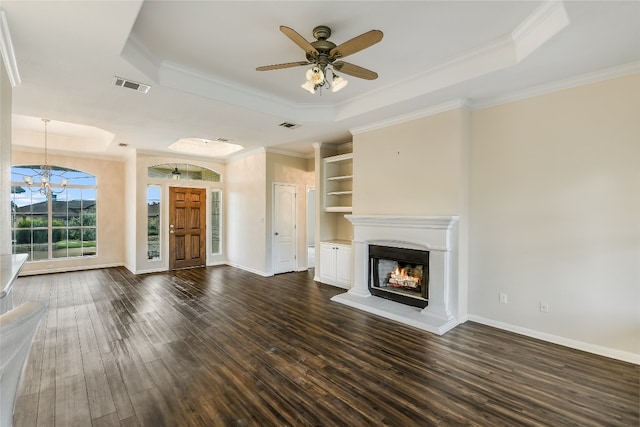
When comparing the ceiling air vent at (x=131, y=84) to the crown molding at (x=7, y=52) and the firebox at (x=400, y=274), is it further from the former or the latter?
the firebox at (x=400, y=274)

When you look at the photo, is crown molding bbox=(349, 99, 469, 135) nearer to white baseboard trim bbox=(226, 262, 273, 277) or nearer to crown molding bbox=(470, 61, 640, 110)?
crown molding bbox=(470, 61, 640, 110)

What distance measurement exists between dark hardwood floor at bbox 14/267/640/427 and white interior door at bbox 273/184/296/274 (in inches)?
102

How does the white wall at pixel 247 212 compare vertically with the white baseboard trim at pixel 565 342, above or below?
above

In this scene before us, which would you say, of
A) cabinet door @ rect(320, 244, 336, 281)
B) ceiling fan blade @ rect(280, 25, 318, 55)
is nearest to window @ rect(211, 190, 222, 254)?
cabinet door @ rect(320, 244, 336, 281)

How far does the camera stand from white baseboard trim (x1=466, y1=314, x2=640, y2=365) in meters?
2.95

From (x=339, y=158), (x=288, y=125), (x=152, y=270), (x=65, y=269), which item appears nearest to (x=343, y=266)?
(x=339, y=158)

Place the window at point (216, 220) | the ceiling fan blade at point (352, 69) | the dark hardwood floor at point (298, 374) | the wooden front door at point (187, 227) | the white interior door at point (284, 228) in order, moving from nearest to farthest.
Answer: the dark hardwood floor at point (298, 374)
the ceiling fan blade at point (352, 69)
the white interior door at point (284, 228)
the wooden front door at point (187, 227)
the window at point (216, 220)

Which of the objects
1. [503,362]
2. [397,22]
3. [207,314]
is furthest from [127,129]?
[503,362]

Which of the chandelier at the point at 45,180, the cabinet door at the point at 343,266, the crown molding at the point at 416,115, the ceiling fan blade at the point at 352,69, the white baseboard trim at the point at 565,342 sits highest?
the crown molding at the point at 416,115

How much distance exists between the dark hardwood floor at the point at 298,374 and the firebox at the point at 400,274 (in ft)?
2.23

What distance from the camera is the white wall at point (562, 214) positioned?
299cm

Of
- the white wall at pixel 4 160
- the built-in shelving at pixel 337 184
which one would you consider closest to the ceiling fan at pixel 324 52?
the white wall at pixel 4 160

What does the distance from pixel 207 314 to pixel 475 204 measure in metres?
4.06

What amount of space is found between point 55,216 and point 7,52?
6013mm
